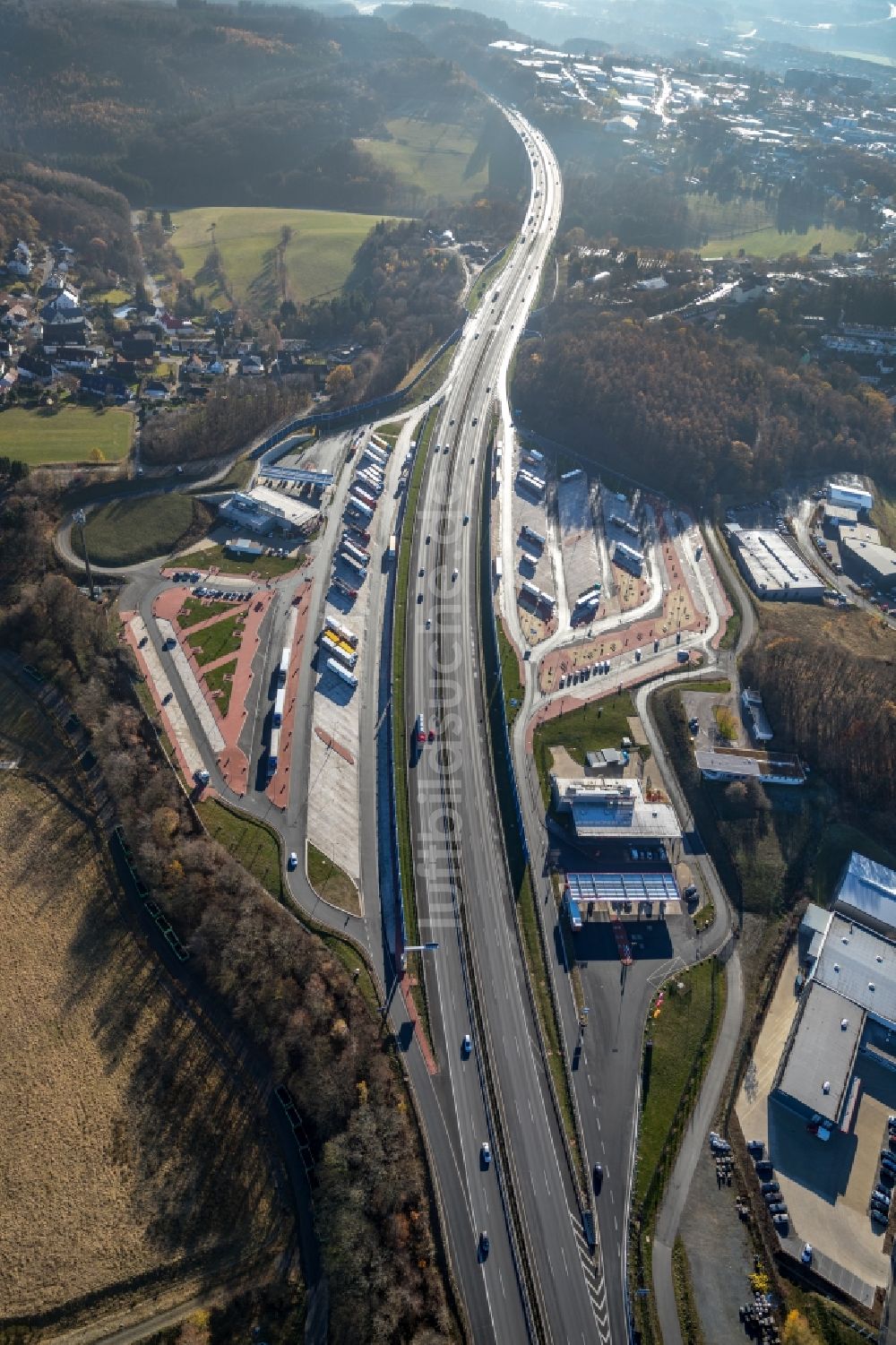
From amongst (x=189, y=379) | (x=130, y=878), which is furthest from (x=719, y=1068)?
(x=189, y=379)

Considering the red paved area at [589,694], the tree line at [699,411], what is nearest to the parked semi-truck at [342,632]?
the red paved area at [589,694]

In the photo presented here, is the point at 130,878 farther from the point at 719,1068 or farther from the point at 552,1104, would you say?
the point at 719,1068

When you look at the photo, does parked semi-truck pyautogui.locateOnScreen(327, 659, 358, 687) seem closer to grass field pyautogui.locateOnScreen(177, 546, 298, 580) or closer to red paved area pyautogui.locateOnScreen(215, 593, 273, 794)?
red paved area pyautogui.locateOnScreen(215, 593, 273, 794)

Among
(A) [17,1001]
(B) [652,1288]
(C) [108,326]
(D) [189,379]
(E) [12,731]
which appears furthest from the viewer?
(C) [108,326]

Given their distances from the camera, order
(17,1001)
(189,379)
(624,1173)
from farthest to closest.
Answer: (189,379), (17,1001), (624,1173)

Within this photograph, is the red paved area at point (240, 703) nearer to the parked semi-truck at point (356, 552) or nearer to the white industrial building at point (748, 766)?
the parked semi-truck at point (356, 552)

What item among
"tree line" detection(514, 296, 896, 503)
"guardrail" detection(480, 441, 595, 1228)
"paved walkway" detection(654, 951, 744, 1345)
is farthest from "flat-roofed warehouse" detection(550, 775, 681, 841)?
"tree line" detection(514, 296, 896, 503)
